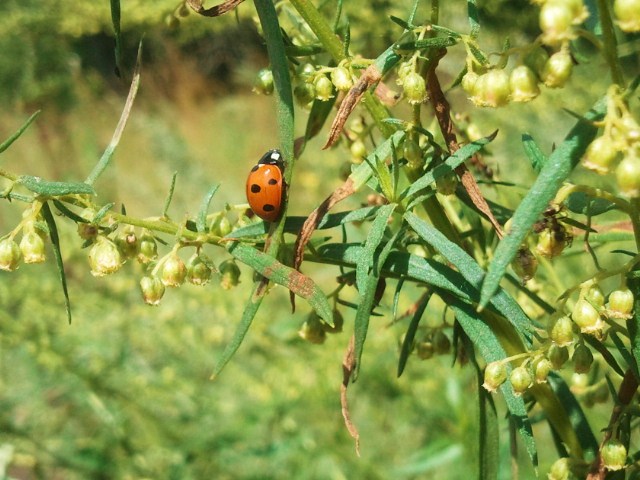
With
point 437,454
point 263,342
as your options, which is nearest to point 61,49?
point 263,342

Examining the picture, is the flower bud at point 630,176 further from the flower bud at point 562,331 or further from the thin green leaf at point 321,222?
the thin green leaf at point 321,222

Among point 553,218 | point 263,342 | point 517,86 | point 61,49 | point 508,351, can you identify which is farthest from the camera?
point 61,49

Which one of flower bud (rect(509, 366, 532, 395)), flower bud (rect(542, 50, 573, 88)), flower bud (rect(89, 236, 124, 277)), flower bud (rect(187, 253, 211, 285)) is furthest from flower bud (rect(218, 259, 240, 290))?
flower bud (rect(542, 50, 573, 88))

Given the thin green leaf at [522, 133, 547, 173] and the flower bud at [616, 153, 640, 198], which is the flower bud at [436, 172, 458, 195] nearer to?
the thin green leaf at [522, 133, 547, 173]

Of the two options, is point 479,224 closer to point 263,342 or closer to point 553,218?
point 553,218

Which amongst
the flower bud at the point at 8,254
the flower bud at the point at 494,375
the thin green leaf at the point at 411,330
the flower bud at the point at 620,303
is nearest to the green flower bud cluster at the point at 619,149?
the flower bud at the point at 620,303

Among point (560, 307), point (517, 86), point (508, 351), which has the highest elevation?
point (517, 86)

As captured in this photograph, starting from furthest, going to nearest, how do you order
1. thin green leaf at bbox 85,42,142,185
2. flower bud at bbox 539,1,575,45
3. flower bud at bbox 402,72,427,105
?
thin green leaf at bbox 85,42,142,185 < flower bud at bbox 402,72,427,105 < flower bud at bbox 539,1,575,45
